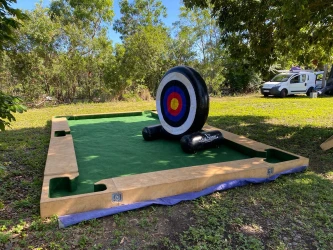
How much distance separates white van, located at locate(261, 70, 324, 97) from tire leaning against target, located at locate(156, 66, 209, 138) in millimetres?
11818

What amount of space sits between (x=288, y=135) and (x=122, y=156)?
12.9ft

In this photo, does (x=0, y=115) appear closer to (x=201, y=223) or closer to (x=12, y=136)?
(x=201, y=223)

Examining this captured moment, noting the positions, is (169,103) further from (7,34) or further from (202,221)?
(7,34)

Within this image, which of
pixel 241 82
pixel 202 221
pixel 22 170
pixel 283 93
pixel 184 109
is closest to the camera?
pixel 202 221

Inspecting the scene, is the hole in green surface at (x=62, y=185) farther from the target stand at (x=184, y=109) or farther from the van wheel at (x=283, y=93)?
the van wheel at (x=283, y=93)

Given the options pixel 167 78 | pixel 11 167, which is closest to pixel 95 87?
pixel 167 78

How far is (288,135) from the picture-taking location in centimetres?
600

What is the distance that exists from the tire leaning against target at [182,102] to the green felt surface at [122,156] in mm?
412

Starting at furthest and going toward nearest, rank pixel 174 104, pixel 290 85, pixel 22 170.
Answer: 1. pixel 290 85
2. pixel 174 104
3. pixel 22 170

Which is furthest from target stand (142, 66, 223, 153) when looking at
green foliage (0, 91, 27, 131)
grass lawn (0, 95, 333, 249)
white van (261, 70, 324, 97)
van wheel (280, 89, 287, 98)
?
van wheel (280, 89, 287, 98)

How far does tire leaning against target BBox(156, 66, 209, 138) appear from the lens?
465 cm

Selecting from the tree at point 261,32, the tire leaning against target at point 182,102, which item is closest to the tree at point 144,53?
the tree at point 261,32

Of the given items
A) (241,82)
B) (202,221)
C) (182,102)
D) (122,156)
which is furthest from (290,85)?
(202,221)

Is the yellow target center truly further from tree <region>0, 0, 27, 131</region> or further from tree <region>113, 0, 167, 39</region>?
tree <region>113, 0, 167, 39</region>
